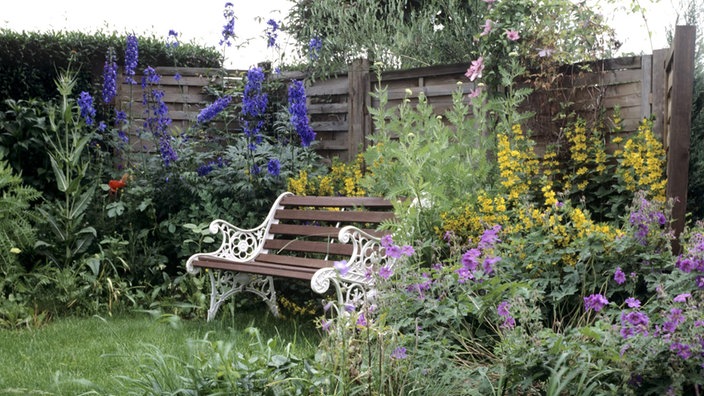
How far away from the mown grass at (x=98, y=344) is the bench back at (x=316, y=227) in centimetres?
45

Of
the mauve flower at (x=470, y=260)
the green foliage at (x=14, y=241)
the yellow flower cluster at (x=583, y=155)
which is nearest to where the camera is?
the mauve flower at (x=470, y=260)

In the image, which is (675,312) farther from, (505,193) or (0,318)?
(0,318)

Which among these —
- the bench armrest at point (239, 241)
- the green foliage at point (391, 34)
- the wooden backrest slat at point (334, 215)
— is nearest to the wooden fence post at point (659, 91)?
the wooden backrest slat at point (334, 215)

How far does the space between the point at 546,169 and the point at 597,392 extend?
3703mm

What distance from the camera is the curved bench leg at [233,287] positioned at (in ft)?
16.4

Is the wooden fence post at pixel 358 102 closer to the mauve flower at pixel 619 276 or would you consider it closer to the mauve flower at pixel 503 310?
the mauve flower at pixel 619 276

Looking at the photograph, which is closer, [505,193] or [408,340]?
[408,340]

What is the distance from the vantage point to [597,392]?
2.45 metres

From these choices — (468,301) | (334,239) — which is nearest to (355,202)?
(334,239)

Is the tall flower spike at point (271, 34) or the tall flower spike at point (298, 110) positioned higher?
the tall flower spike at point (271, 34)

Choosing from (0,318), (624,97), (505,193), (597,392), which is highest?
(624,97)

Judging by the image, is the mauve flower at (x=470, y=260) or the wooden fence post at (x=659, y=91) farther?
the wooden fence post at (x=659, y=91)

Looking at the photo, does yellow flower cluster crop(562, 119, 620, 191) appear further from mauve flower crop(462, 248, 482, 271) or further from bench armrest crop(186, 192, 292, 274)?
mauve flower crop(462, 248, 482, 271)

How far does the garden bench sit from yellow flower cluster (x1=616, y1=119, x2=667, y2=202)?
173cm
